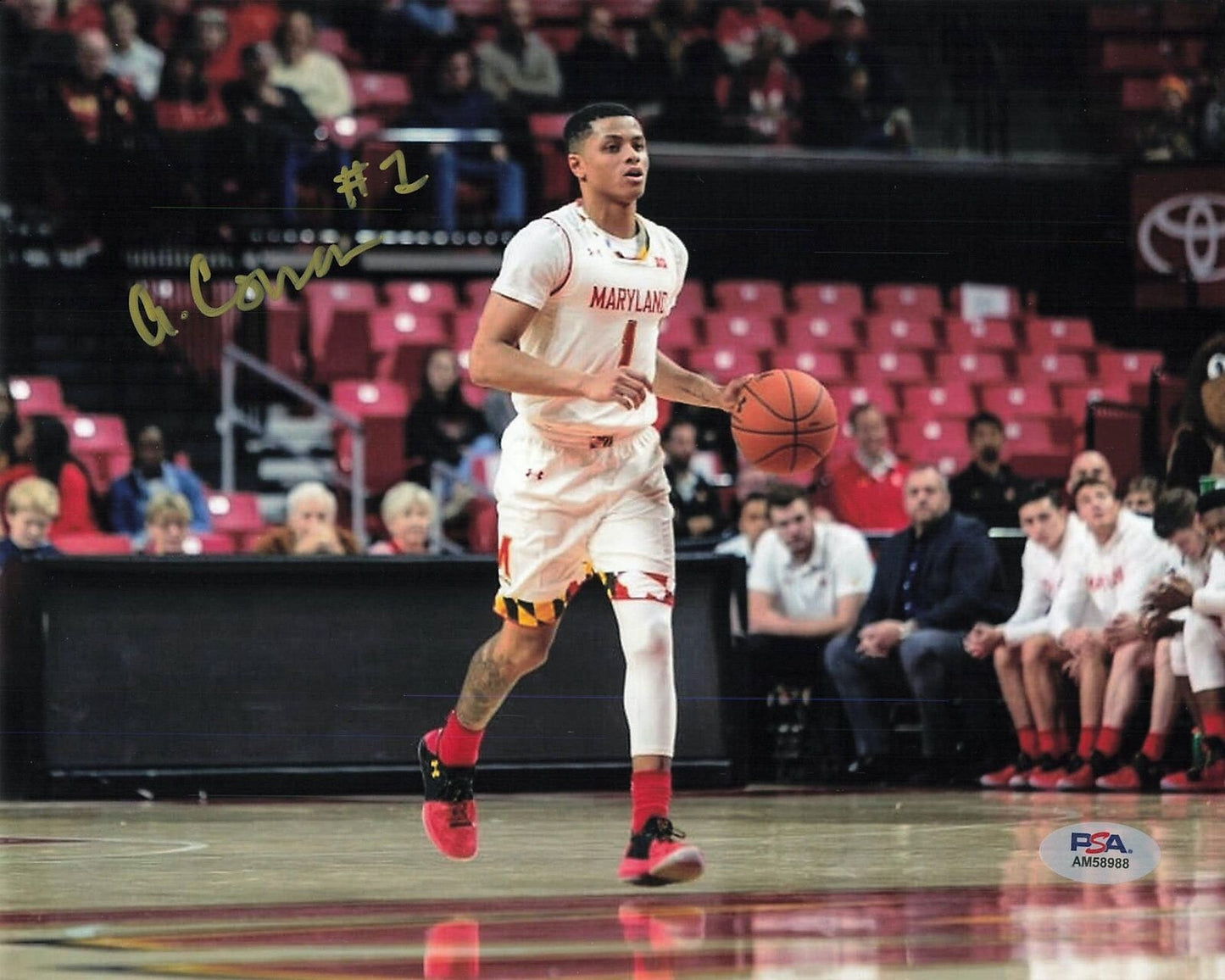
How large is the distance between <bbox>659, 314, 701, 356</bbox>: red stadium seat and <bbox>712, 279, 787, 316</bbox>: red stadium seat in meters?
0.62

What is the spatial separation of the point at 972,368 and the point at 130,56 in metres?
6.77

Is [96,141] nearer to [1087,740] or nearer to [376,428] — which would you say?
[376,428]

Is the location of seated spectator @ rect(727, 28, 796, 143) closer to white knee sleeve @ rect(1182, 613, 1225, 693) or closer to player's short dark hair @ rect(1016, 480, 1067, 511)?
player's short dark hair @ rect(1016, 480, 1067, 511)

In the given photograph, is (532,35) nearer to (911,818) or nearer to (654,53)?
(654,53)

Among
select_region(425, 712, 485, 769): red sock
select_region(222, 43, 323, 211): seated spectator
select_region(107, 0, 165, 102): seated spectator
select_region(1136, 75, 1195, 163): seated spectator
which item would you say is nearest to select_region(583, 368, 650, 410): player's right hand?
select_region(425, 712, 485, 769): red sock

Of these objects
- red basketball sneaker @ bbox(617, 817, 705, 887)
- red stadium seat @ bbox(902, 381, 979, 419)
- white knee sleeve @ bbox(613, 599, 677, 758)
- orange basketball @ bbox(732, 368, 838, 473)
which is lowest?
red basketball sneaker @ bbox(617, 817, 705, 887)

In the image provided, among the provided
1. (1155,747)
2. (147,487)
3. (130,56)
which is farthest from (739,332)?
(1155,747)

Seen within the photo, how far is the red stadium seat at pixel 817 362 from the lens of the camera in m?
17.7

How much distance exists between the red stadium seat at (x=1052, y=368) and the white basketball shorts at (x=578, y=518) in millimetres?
12441

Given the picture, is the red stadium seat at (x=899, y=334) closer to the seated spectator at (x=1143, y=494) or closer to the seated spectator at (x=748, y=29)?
the seated spectator at (x=748, y=29)

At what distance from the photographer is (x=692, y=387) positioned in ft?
22.3

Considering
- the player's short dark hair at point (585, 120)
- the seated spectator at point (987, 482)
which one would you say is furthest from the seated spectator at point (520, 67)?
the player's short dark hair at point (585, 120)

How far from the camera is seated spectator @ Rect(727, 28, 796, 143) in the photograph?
63.2 ft
